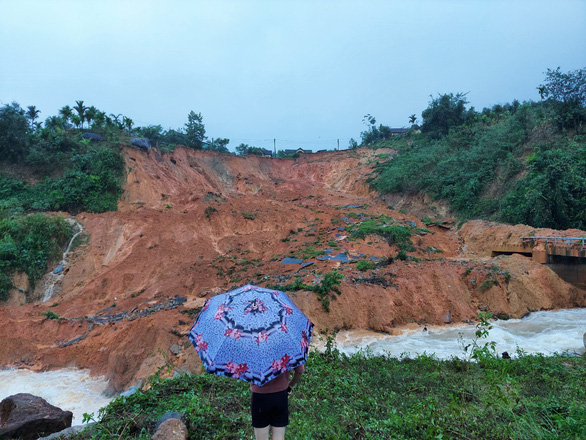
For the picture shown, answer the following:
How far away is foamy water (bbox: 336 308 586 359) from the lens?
917 centimetres

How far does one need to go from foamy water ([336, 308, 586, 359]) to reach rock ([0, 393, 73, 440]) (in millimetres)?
6349

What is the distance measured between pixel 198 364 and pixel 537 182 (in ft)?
57.9

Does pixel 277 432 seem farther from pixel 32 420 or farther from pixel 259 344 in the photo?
pixel 32 420

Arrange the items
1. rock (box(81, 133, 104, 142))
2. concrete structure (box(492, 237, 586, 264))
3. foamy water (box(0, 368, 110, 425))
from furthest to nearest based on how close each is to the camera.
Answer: rock (box(81, 133, 104, 142)), concrete structure (box(492, 237, 586, 264)), foamy water (box(0, 368, 110, 425))

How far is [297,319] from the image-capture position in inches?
106

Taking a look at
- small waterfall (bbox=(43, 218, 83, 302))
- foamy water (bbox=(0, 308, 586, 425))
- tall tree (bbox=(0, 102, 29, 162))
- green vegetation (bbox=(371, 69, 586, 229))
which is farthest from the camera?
tall tree (bbox=(0, 102, 29, 162))

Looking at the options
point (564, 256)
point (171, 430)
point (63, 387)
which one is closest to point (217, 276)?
point (63, 387)

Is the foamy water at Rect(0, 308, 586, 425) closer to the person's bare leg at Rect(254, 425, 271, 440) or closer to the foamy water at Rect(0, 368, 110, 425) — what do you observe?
the foamy water at Rect(0, 368, 110, 425)

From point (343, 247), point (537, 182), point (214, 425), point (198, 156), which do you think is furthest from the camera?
point (198, 156)

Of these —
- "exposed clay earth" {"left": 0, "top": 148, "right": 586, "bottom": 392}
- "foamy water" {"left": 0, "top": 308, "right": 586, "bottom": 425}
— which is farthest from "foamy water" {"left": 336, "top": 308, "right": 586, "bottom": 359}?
"exposed clay earth" {"left": 0, "top": 148, "right": 586, "bottom": 392}

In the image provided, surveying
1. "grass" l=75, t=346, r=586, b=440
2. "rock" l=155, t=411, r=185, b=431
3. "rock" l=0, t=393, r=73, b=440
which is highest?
"rock" l=155, t=411, r=185, b=431

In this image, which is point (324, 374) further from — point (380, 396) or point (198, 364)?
point (198, 364)

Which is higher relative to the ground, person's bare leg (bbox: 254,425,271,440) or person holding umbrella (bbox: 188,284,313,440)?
person holding umbrella (bbox: 188,284,313,440)

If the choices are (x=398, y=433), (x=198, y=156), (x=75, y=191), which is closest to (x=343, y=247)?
(x=398, y=433)
